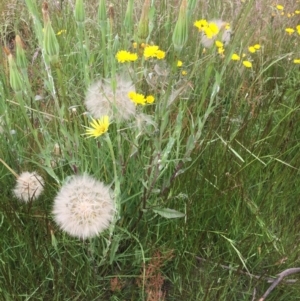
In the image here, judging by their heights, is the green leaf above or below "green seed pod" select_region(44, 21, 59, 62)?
below

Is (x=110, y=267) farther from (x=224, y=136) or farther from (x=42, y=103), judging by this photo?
(x=42, y=103)

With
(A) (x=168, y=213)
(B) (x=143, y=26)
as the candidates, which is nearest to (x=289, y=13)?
(B) (x=143, y=26)

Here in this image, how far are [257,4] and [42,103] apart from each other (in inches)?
72.2

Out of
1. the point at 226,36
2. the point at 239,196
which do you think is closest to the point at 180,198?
the point at 239,196

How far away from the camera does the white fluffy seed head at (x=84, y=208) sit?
1183 mm

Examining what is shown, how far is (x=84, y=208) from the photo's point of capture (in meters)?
1.22

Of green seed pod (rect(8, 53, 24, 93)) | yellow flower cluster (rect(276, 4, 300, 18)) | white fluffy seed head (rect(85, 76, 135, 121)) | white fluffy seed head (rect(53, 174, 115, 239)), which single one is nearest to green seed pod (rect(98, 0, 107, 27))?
white fluffy seed head (rect(85, 76, 135, 121))

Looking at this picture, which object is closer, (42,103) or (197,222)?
(197,222)

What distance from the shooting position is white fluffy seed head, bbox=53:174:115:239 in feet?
3.88

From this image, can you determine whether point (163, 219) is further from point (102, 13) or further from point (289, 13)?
point (289, 13)

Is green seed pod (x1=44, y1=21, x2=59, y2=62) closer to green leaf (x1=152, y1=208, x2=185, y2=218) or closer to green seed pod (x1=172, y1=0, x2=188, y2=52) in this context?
green seed pod (x1=172, y1=0, x2=188, y2=52)

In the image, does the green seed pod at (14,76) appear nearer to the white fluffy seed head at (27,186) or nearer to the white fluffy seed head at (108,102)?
the white fluffy seed head at (108,102)

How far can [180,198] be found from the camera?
154cm

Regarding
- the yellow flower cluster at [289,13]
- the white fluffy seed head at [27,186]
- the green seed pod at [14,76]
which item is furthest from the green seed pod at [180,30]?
the yellow flower cluster at [289,13]
